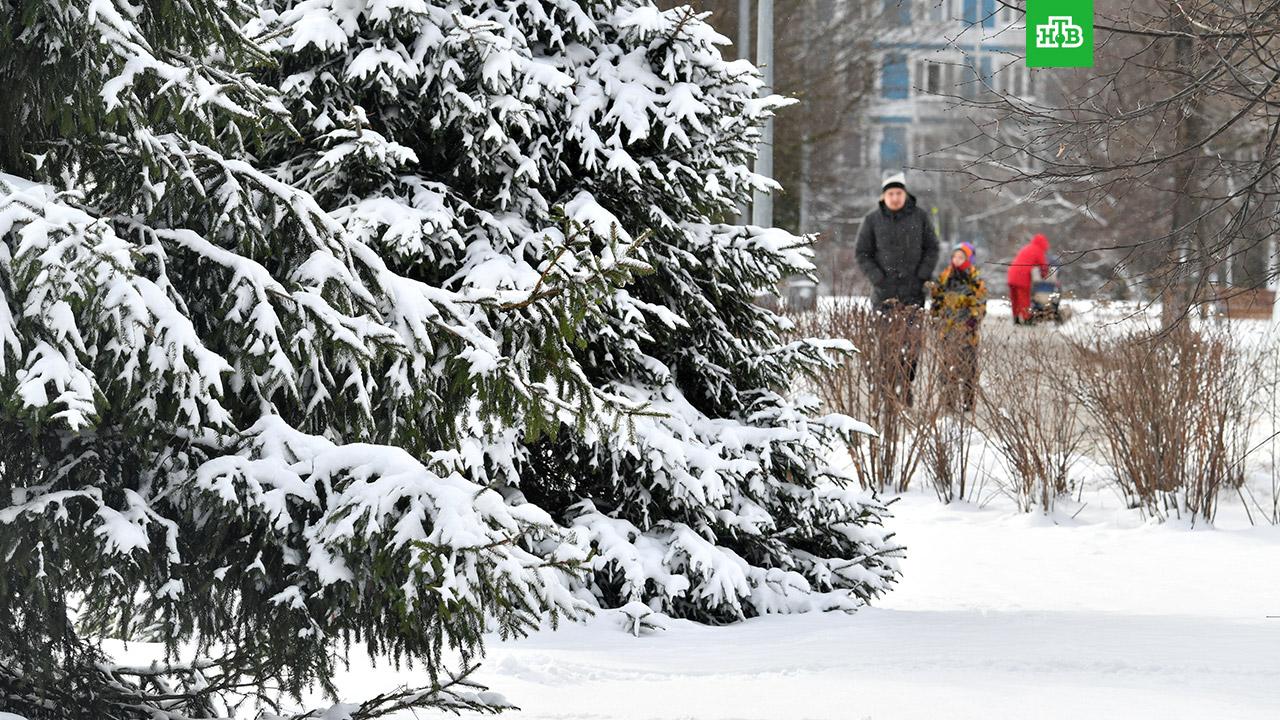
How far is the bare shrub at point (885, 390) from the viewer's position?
854 cm

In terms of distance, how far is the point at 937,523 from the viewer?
26.8 feet

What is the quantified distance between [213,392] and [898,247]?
8.26 meters

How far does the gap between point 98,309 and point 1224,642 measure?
3.92 meters

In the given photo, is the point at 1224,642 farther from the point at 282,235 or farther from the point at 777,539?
the point at 282,235

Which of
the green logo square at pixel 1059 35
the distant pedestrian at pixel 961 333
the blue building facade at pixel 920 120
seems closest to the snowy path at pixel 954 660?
the distant pedestrian at pixel 961 333

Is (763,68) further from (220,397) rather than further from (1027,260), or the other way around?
(220,397)

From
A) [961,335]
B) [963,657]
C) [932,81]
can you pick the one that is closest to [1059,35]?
[932,81]

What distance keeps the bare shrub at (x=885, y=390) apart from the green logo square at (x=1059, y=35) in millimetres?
2751

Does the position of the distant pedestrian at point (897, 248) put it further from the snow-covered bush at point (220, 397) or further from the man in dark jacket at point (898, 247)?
the snow-covered bush at point (220, 397)

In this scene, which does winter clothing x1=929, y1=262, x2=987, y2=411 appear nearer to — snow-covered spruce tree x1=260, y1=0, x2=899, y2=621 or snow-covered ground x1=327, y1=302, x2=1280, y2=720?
snow-covered ground x1=327, y1=302, x2=1280, y2=720

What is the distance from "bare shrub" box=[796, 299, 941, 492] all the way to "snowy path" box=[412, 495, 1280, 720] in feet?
6.83

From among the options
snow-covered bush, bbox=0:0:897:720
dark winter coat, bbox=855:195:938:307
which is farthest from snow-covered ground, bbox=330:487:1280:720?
dark winter coat, bbox=855:195:938:307

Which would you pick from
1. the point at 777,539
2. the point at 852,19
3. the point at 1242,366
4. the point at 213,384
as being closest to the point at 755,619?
the point at 777,539

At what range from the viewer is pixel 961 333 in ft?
28.2
